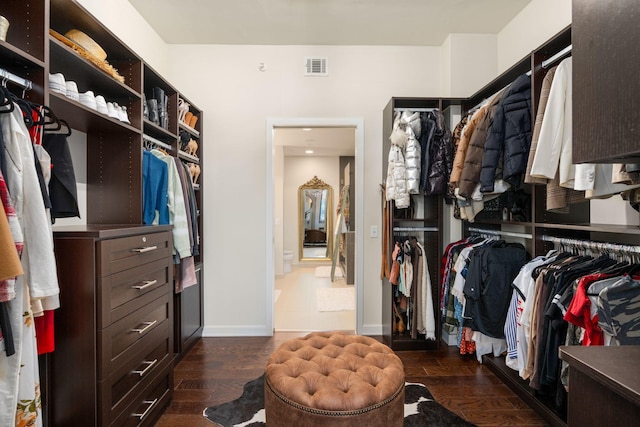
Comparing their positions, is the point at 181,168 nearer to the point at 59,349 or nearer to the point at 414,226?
the point at 59,349

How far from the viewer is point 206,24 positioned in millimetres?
2975

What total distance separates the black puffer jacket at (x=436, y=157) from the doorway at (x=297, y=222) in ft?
2.35

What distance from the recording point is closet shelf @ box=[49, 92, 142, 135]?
5.15 ft

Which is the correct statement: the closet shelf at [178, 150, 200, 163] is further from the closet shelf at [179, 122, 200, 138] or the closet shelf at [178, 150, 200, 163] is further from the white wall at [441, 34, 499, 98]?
the white wall at [441, 34, 499, 98]

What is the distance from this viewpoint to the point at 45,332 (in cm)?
134

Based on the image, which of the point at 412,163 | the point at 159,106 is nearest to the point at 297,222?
the point at 412,163

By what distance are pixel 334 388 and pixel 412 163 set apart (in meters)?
1.88

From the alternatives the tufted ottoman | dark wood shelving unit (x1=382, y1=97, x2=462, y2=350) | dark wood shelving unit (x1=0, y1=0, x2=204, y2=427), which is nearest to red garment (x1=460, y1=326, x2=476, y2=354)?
dark wood shelving unit (x1=382, y1=97, x2=462, y2=350)

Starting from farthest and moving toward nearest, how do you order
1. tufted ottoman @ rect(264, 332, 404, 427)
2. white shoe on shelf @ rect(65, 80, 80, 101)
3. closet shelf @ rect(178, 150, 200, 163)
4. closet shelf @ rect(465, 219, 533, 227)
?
closet shelf @ rect(178, 150, 200, 163) → closet shelf @ rect(465, 219, 533, 227) → white shoe on shelf @ rect(65, 80, 80, 101) → tufted ottoman @ rect(264, 332, 404, 427)

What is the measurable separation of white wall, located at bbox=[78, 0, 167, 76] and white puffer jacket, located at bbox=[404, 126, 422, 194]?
2.29 m

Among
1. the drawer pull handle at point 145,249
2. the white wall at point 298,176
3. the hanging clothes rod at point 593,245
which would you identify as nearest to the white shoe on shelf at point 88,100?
the drawer pull handle at point 145,249

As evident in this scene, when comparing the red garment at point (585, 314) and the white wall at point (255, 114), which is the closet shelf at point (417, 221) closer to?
the white wall at point (255, 114)

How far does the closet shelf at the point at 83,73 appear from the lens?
5.24 feet

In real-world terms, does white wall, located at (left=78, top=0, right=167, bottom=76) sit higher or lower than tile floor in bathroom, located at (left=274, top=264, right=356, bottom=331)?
higher
